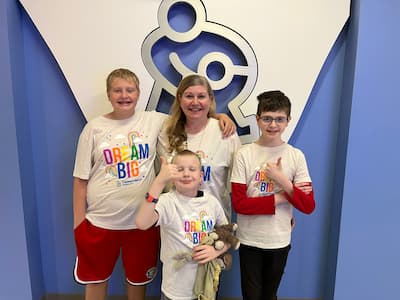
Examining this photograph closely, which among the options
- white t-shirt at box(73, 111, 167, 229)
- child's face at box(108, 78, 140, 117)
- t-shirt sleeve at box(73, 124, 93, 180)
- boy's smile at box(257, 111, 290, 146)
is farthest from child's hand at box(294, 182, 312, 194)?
t-shirt sleeve at box(73, 124, 93, 180)

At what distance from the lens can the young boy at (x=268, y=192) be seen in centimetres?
152

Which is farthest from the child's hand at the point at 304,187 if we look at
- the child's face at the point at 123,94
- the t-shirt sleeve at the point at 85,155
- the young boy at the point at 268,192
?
the t-shirt sleeve at the point at 85,155

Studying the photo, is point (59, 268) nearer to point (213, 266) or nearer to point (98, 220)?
point (98, 220)

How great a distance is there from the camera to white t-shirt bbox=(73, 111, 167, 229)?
165 cm

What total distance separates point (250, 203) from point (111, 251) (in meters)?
0.71

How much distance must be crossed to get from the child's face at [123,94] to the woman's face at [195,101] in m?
0.23

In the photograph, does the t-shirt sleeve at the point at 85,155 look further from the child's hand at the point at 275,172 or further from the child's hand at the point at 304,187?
the child's hand at the point at 304,187

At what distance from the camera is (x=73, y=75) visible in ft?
5.96

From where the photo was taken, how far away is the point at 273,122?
4.97ft

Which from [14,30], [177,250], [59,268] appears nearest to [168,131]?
[177,250]

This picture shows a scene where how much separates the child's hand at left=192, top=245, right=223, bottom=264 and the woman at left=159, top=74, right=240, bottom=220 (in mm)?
305

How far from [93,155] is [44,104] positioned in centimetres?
50

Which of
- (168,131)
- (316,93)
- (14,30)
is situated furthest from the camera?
(316,93)

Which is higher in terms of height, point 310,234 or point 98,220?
point 98,220
